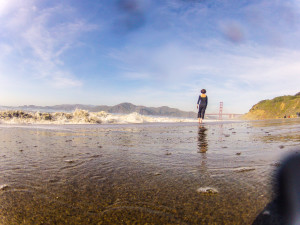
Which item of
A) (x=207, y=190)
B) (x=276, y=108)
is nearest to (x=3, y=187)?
(x=207, y=190)

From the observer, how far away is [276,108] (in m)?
32.1

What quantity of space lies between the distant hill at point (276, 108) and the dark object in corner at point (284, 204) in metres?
33.2

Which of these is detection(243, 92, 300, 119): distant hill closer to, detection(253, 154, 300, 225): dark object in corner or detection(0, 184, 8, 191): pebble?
detection(253, 154, 300, 225): dark object in corner

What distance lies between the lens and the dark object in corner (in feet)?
3.54

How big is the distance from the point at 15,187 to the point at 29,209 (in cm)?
57

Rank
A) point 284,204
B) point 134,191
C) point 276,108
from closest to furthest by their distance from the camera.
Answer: point 284,204 < point 134,191 < point 276,108

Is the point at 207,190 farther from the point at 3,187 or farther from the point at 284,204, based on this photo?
the point at 3,187

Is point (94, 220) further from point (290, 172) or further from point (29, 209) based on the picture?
point (290, 172)

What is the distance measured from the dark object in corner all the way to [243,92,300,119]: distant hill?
33.2m

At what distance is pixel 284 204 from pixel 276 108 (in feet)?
126

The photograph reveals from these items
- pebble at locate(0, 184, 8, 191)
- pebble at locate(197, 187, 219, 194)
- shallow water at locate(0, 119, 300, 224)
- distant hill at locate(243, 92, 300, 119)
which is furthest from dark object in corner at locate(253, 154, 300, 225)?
distant hill at locate(243, 92, 300, 119)

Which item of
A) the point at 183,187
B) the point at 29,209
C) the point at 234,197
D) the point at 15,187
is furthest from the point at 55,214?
the point at 234,197

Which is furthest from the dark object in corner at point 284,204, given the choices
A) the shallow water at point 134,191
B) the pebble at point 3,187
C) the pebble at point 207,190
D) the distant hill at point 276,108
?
the distant hill at point 276,108

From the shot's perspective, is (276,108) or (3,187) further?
(276,108)
